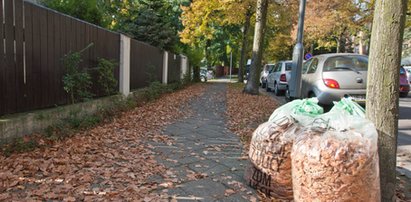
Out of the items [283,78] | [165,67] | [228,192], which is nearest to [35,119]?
[228,192]

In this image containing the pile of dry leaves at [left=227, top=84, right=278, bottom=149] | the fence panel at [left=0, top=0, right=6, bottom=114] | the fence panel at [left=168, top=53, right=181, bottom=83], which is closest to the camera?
the fence panel at [left=0, top=0, right=6, bottom=114]

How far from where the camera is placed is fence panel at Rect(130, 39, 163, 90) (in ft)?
33.0

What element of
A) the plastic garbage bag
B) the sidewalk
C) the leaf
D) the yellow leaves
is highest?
the yellow leaves

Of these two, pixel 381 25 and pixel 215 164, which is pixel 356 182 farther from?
pixel 215 164

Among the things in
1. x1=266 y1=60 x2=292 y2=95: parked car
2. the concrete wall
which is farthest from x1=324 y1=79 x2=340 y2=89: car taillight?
x1=266 y1=60 x2=292 y2=95: parked car

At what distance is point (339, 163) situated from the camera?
253cm

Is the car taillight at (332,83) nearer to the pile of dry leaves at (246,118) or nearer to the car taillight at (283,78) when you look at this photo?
the pile of dry leaves at (246,118)

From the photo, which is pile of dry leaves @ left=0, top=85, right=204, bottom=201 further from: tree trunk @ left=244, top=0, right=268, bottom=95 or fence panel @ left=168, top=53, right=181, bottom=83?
fence panel @ left=168, top=53, right=181, bottom=83

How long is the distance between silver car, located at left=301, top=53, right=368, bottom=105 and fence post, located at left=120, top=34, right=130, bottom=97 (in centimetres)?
486

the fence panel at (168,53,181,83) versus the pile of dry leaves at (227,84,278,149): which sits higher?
the fence panel at (168,53,181,83)

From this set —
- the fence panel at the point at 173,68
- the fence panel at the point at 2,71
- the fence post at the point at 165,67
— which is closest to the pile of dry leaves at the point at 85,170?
the fence panel at the point at 2,71

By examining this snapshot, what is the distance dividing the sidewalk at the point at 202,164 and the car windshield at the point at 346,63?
9.09 feet

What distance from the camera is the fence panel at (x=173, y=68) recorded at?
53.0 ft

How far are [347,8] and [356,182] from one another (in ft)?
71.1
